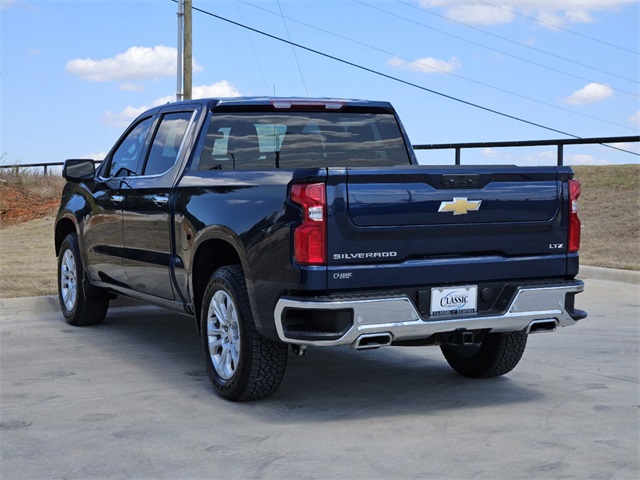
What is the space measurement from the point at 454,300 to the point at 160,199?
101 inches

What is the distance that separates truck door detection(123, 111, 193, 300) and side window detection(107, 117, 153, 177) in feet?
0.81

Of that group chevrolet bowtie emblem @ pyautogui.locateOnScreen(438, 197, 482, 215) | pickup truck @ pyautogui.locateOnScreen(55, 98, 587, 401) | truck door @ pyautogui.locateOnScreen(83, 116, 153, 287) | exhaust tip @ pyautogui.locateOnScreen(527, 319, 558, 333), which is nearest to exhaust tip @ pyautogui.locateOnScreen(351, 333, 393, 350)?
pickup truck @ pyautogui.locateOnScreen(55, 98, 587, 401)

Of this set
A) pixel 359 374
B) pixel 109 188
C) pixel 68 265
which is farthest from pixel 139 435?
pixel 68 265

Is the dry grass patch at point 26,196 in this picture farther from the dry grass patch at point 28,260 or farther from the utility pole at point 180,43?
the utility pole at point 180,43

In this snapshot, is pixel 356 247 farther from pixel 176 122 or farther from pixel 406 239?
pixel 176 122

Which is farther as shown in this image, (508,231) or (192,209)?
(192,209)

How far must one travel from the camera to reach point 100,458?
16.6 ft

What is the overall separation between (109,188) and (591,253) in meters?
9.20

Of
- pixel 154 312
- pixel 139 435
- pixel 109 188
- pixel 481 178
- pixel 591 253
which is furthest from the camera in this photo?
pixel 591 253

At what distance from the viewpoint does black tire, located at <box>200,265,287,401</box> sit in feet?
19.9

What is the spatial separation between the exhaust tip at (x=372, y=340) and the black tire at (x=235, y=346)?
614 mm

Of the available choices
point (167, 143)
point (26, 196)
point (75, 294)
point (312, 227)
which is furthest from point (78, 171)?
point (26, 196)

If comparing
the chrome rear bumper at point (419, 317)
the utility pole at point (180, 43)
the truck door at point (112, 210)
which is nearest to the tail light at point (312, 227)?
the chrome rear bumper at point (419, 317)

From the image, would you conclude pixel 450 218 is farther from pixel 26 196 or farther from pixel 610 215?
pixel 26 196
